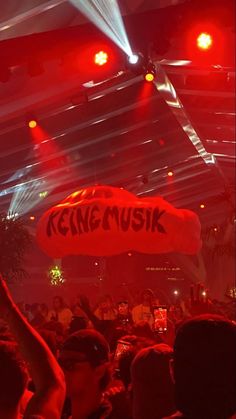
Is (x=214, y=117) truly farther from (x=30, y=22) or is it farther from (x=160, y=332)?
(x=160, y=332)

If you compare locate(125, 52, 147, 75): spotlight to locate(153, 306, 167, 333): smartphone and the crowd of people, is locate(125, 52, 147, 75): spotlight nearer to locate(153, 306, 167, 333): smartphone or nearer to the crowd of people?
locate(153, 306, 167, 333): smartphone

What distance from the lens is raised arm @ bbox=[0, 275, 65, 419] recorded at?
1.69m

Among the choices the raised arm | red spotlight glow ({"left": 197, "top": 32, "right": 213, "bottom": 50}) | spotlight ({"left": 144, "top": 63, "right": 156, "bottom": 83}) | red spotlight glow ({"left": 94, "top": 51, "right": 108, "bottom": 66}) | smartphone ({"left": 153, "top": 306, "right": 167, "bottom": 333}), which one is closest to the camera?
the raised arm

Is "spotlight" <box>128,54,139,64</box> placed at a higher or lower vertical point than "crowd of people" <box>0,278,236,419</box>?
higher

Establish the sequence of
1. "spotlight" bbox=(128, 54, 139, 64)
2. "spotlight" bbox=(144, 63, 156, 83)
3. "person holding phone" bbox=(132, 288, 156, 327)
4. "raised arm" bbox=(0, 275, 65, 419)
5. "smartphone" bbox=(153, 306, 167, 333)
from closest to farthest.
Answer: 1. "raised arm" bbox=(0, 275, 65, 419)
2. "smartphone" bbox=(153, 306, 167, 333)
3. "spotlight" bbox=(128, 54, 139, 64)
4. "spotlight" bbox=(144, 63, 156, 83)
5. "person holding phone" bbox=(132, 288, 156, 327)

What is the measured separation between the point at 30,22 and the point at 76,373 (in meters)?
5.81

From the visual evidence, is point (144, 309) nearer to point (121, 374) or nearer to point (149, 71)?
point (149, 71)

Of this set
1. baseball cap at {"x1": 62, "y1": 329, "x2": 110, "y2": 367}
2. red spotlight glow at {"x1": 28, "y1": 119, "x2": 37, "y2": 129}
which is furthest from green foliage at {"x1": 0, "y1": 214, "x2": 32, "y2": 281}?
baseball cap at {"x1": 62, "y1": 329, "x2": 110, "y2": 367}

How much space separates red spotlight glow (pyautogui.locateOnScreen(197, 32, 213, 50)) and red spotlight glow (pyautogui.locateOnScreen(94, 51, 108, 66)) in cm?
108

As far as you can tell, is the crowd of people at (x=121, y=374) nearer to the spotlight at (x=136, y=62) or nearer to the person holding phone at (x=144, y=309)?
the spotlight at (x=136, y=62)

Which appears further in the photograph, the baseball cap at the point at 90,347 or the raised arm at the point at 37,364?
the baseball cap at the point at 90,347

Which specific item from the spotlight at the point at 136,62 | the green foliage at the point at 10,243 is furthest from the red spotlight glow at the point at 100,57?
the green foliage at the point at 10,243

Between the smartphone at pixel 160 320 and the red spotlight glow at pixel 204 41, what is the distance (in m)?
3.10

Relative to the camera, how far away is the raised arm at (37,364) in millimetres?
1694
